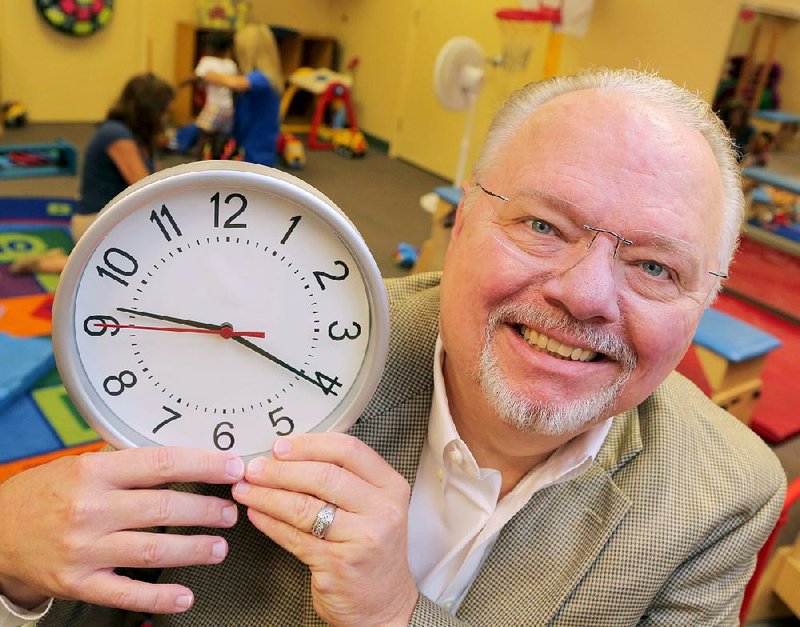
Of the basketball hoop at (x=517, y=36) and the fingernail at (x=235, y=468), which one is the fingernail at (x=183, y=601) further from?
the basketball hoop at (x=517, y=36)

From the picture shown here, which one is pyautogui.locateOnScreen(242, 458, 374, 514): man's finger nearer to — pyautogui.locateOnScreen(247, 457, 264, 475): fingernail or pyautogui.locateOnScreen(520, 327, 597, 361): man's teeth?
pyautogui.locateOnScreen(247, 457, 264, 475): fingernail

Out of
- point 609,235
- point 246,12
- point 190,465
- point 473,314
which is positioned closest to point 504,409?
point 473,314

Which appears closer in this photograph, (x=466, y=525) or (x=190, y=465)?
(x=190, y=465)

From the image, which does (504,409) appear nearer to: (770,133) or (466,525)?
(466,525)

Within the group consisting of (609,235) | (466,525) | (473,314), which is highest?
(609,235)

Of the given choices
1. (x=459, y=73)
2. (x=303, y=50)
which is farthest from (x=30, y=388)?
(x=303, y=50)

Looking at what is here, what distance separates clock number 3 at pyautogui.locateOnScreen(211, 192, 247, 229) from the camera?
81cm

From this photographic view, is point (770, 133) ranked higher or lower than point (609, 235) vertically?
lower

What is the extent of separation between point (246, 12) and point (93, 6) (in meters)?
1.45

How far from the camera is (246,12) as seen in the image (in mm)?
7539

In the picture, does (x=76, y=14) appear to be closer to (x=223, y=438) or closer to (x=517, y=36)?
(x=517, y=36)

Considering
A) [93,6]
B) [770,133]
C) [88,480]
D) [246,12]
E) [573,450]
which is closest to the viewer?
[88,480]

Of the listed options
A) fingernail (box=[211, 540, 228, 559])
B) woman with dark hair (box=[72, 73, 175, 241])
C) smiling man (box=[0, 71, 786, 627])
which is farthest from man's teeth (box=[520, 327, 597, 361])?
woman with dark hair (box=[72, 73, 175, 241])

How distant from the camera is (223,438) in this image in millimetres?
890
